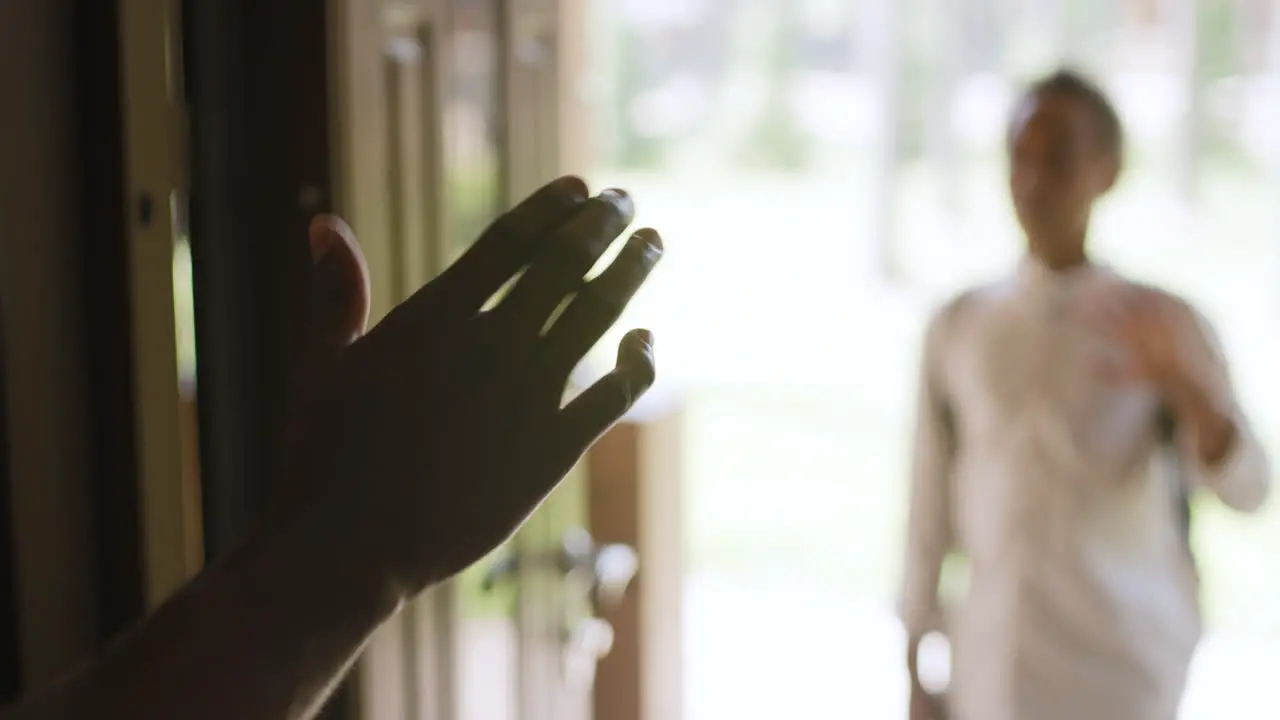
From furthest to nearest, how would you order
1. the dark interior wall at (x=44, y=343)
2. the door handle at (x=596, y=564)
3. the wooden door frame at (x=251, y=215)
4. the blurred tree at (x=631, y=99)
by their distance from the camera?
the blurred tree at (x=631, y=99), the door handle at (x=596, y=564), the wooden door frame at (x=251, y=215), the dark interior wall at (x=44, y=343)

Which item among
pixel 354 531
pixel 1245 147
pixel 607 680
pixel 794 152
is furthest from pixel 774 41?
pixel 354 531

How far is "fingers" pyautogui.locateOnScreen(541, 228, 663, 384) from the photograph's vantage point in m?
0.46

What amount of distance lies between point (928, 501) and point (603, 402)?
3.67 feet

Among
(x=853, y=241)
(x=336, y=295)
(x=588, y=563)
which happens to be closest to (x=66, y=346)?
(x=336, y=295)

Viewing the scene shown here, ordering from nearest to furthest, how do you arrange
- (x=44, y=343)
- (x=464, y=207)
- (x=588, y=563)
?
1. (x=44, y=343)
2. (x=464, y=207)
3. (x=588, y=563)

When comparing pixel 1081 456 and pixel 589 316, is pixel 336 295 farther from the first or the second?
pixel 1081 456

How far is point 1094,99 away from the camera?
1408mm

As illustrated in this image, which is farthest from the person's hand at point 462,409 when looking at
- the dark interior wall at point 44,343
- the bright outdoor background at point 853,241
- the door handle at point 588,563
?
the bright outdoor background at point 853,241

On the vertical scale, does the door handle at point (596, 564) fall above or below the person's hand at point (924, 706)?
above

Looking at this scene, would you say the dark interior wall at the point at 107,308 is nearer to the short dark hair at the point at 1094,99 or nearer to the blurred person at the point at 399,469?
the blurred person at the point at 399,469

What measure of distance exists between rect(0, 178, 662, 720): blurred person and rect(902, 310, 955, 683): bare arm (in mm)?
1086

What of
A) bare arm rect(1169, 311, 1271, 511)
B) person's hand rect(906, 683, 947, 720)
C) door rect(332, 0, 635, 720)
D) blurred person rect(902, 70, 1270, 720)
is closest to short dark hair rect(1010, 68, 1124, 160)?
blurred person rect(902, 70, 1270, 720)

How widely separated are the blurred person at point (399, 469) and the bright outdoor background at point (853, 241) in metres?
2.64

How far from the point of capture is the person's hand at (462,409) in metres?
0.45
